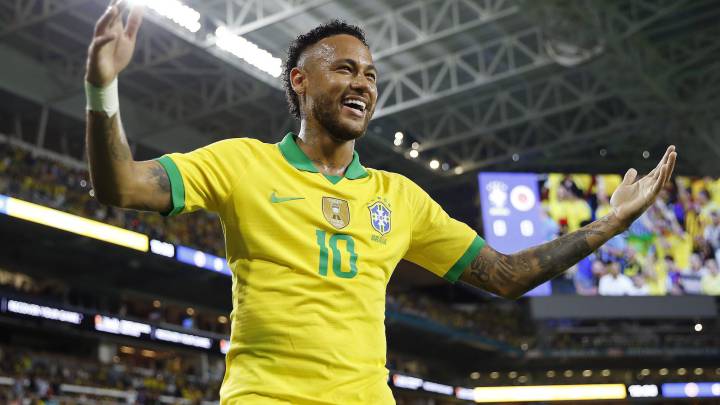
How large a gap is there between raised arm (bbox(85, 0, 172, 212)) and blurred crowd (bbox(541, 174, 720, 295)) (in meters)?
25.6

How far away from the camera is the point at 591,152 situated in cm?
3516

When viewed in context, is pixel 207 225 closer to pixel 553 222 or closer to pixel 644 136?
pixel 553 222

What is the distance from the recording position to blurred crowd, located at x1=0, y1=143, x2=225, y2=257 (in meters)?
20.8

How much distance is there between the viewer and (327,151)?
2945 millimetres

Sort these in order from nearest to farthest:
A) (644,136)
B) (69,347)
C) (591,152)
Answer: (69,347)
(644,136)
(591,152)

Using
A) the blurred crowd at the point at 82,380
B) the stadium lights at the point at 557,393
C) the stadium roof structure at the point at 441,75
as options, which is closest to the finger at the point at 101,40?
the blurred crowd at the point at 82,380

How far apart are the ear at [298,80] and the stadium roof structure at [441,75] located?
18.1 m

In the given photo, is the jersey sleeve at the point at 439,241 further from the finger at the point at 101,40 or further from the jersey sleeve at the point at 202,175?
the finger at the point at 101,40

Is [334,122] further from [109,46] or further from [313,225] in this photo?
[109,46]

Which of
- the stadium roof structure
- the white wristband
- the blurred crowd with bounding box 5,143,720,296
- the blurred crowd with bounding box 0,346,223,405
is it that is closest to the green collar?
the white wristband

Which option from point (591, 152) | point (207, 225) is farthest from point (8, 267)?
point (591, 152)

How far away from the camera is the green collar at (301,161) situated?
284cm

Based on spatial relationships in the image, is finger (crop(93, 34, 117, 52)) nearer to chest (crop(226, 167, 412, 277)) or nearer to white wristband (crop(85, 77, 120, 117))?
white wristband (crop(85, 77, 120, 117))

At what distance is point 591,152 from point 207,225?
597 inches
